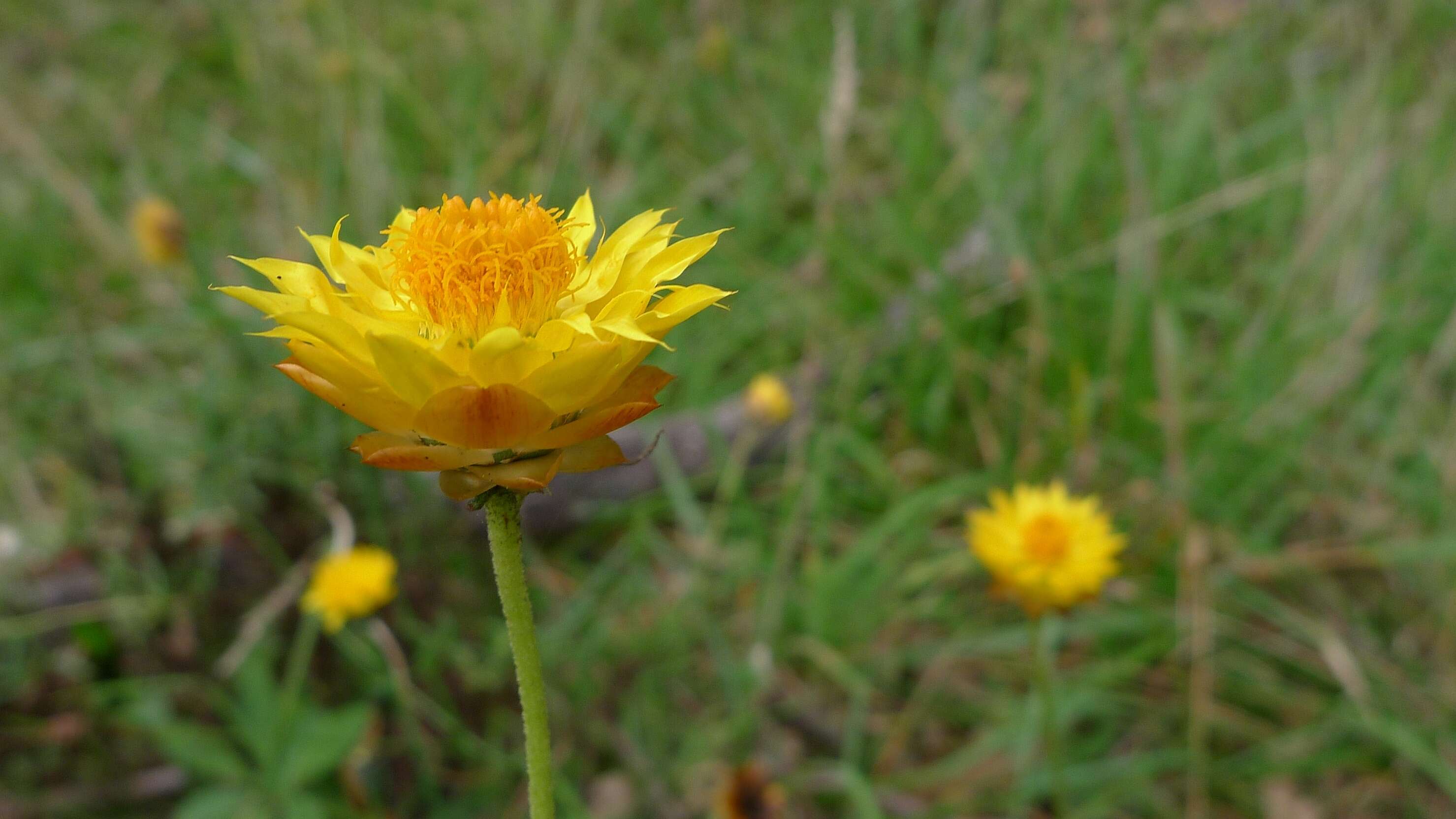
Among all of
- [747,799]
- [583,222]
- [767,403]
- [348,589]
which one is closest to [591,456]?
[583,222]

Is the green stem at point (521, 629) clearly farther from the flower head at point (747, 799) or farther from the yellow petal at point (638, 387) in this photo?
the flower head at point (747, 799)

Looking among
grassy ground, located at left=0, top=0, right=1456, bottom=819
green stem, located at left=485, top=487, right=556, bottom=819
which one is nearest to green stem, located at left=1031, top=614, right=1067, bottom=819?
grassy ground, located at left=0, top=0, right=1456, bottom=819

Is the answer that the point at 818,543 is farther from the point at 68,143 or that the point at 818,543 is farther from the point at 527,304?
the point at 68,143

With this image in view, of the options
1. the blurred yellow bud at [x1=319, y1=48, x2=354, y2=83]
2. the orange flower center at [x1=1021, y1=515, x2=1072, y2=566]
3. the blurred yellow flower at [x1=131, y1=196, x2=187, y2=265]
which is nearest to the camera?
the orange flower center at [x1=1021, y1=515, x2=1072, y2=566]

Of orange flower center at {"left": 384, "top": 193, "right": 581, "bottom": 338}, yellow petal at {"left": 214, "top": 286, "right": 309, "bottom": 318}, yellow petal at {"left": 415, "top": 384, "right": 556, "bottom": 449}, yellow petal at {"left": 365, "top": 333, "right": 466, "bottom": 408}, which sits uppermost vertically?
orange flower center at {"left": 384, "top": 193, "right": 581, "bottom": 338}

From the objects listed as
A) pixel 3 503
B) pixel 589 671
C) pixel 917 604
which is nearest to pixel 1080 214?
pixel 917 604

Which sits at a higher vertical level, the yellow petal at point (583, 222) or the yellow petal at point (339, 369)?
the yellow petal at point (583, 222)

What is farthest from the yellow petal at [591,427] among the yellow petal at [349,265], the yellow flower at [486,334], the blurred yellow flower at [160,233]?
the blurred yellow flower at [160,233]

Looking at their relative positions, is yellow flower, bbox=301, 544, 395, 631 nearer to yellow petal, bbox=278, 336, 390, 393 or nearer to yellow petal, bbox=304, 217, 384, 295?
yellow petal, bbox=304, 217, 384, 295
